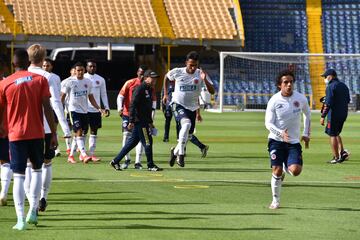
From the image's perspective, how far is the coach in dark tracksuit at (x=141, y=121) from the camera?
62.6 ft

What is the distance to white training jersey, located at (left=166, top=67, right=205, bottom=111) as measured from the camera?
19.8 meters

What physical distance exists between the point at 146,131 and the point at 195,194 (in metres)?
4.26

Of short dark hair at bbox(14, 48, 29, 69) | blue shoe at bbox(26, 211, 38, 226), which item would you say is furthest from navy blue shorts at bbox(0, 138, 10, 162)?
short dark hair at bbox(14, 48, 29, 69)

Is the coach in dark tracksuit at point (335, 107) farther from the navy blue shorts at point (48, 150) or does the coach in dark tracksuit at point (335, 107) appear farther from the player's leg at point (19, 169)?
the player's leg at point (19, 169)

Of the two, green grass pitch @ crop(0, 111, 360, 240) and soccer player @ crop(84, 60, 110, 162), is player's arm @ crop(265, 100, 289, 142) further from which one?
soccer player @ crop(84, 60, 110, 162)

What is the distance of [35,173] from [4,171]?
6.07 ft

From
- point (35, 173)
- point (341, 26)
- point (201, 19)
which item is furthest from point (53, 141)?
point (341, 26)

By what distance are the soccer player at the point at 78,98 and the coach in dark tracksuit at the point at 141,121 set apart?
8.22ft

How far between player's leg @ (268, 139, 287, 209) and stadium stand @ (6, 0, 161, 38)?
38.8 metres

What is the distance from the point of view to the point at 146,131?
19141mm

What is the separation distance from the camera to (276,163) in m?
13.6

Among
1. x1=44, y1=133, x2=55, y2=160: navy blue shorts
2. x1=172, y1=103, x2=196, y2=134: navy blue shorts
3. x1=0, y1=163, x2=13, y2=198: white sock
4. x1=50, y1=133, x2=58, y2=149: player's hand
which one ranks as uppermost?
x1=50, y1=133, x2=58, y2=149: player's hand

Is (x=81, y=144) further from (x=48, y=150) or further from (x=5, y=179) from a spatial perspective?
(x=48, y=150)

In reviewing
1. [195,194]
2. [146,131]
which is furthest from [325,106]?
[195,194]
